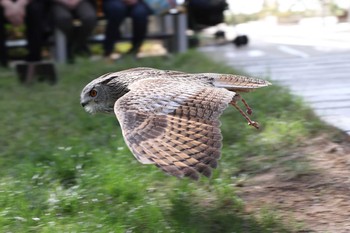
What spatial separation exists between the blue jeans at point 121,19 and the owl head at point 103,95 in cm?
540

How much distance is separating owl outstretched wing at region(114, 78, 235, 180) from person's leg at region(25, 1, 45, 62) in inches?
222

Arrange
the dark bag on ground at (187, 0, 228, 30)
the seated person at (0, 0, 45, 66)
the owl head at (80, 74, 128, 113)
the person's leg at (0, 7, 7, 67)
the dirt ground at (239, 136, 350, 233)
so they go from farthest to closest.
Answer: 1. the dark bag on ground at (187, 0, 228, 30)
2. the person's leg at (0, 7, 7, 67)
3. the seated person at (0, 0, 45, 66)
4. the owl head at (80, 74, 128, 113)
5. the dirt ground at (239, 136, 350, 233)

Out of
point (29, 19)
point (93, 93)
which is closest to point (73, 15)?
point (29, 19)

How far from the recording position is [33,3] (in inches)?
373

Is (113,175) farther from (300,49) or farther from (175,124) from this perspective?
(300,49)

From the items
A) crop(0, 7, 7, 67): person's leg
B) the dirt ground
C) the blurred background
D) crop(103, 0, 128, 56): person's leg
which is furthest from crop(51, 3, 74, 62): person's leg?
the dirt ground

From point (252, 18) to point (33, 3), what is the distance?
8122mm

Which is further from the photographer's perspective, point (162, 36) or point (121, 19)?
point (162, 36)

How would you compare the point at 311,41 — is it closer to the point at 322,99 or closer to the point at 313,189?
the point at 322,99

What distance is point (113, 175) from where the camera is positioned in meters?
4.76

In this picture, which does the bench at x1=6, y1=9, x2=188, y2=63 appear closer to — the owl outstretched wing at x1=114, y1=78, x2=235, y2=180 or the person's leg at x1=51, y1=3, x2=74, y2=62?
the person's leg at x1=51, y1=3, x2=74, y2=62

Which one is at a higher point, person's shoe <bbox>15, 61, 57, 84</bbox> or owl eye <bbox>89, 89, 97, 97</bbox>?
owl eye <bbox>89, 89, 97, 97</bbox>

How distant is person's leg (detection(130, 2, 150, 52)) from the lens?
33.2 ft

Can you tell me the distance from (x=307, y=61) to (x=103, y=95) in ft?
16.3
